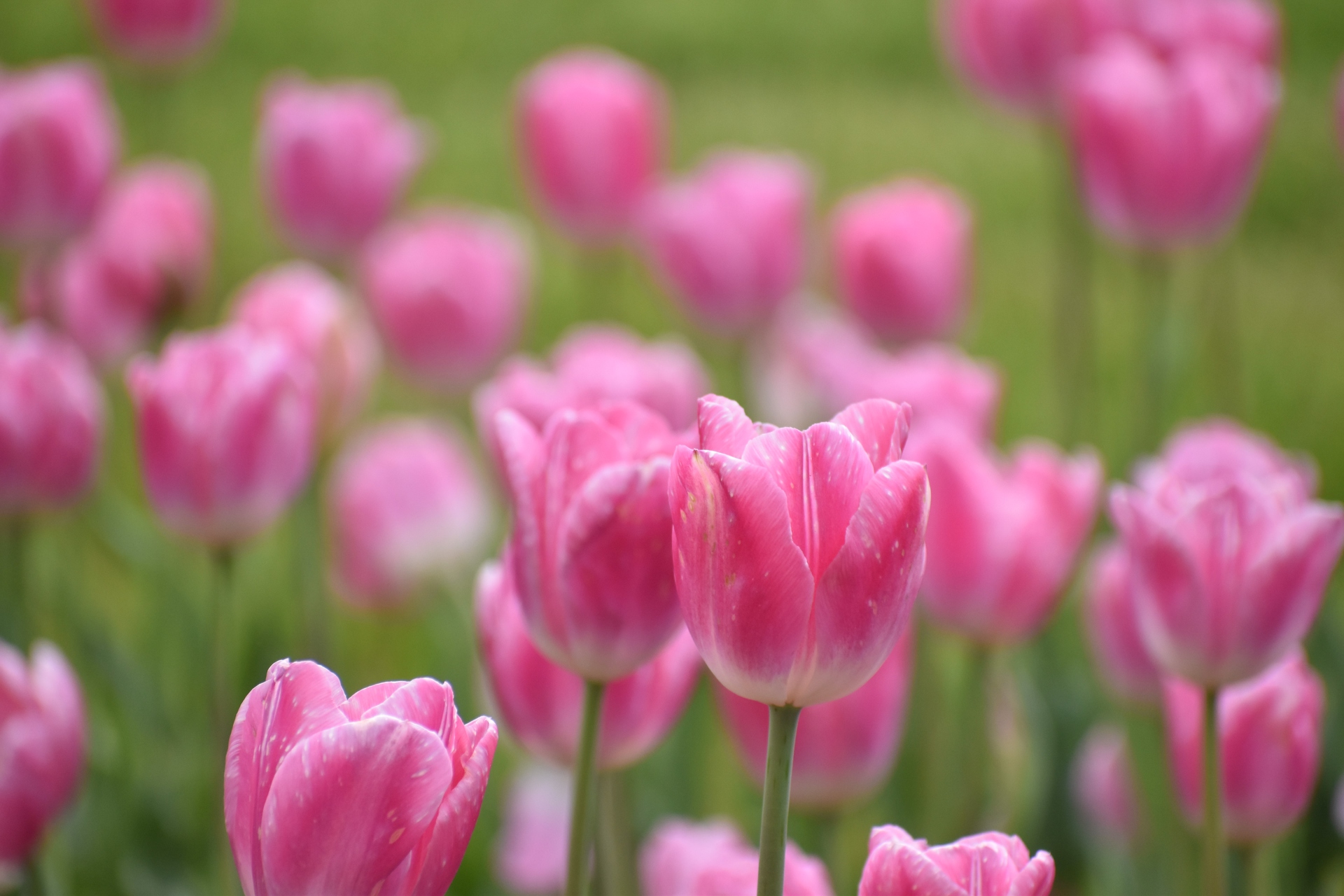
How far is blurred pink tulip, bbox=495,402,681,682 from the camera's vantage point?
31cm

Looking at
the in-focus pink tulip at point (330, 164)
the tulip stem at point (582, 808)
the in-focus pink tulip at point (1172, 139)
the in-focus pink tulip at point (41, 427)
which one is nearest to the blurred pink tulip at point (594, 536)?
the tulip stem at point (582, 808)

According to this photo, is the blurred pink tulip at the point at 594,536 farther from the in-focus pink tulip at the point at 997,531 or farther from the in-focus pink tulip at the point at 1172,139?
the in-focus pink tulip at the point at 1172,139

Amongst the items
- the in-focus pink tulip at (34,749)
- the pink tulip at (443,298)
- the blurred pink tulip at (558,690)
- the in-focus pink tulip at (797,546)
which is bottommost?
the pink tulip at (443,298)

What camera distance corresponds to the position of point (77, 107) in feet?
2.51

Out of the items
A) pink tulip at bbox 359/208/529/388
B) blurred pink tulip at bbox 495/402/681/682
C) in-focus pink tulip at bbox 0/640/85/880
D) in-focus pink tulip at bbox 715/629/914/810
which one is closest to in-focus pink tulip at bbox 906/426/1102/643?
in-focus pink tulip at bbox 715/629/914/810

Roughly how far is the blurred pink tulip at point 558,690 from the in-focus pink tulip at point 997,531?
15 centimetres

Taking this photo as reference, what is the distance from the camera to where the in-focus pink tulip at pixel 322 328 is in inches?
28.1

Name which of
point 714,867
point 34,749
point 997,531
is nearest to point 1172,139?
point 997,531

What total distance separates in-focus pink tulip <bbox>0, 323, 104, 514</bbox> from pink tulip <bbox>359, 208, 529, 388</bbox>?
0.36m

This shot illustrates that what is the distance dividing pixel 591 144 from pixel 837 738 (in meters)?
0.65

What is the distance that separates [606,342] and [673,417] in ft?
0.33

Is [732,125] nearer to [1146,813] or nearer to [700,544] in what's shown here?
[1146,813]

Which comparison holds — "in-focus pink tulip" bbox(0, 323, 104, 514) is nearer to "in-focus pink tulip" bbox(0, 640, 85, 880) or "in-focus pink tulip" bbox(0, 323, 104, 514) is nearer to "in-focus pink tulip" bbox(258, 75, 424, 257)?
"in-focus pink tulip" bbox(0, 640, 85, 880)

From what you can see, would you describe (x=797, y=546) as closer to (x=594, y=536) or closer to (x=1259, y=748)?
(x=594, y=536)
